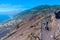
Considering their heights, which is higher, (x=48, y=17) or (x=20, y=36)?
(x=48, y=17)

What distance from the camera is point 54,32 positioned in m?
37.2

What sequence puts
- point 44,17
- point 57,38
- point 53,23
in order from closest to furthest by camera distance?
1. point 57,38
2. point 53,23
3. point 44,17

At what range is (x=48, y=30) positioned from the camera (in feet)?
125

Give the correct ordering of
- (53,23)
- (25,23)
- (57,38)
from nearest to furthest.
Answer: (57,38)
(53,23)
(25,23)

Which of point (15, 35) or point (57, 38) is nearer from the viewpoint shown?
point (57, 38)

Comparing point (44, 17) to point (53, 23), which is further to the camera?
point (44, 17)

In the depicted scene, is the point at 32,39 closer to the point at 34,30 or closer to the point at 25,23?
the point at 34,30

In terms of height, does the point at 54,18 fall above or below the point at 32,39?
above

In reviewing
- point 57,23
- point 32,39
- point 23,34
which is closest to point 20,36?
point 23,34

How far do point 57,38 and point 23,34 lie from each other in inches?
286

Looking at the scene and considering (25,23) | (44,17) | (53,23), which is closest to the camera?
(53,23)

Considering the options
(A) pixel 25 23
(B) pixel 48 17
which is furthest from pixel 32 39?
(A) pixel 25 23

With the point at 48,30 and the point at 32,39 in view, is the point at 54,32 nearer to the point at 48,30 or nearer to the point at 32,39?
the point at 48,30

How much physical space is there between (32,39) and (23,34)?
365 cm
